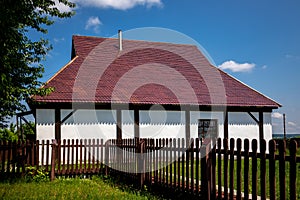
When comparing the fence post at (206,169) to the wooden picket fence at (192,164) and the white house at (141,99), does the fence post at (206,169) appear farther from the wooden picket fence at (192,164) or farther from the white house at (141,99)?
the white house at (141,99)

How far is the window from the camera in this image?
18.9 m

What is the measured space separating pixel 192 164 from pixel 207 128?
42.7 ft

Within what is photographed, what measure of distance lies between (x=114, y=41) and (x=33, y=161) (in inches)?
527

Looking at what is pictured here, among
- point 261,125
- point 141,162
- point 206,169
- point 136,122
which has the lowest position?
point 141,162

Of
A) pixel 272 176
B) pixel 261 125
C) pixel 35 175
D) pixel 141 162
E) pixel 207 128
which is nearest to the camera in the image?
pixel 272 176

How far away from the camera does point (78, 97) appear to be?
16.1 m

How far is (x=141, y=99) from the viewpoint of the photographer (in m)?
17.2

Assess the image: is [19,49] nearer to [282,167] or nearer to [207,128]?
[282,167]

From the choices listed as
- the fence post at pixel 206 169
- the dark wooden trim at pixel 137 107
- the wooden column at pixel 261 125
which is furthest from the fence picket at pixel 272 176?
the wooden column at pixel 261 125

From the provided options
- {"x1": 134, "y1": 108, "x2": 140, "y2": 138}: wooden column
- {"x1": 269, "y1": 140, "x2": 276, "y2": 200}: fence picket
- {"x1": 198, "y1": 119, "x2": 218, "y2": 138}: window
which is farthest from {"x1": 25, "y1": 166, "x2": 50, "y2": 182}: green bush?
{"x1": 198, "y1": 119, "x2": 218, "y2": 138}: window

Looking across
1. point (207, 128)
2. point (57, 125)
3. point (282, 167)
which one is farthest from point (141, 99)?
point (282, 167)

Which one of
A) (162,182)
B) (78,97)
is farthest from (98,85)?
(162,182)

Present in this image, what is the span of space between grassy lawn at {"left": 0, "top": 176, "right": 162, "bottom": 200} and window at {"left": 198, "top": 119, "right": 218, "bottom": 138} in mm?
9713

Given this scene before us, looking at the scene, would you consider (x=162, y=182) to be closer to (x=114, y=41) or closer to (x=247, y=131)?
(x=247, y=131)
